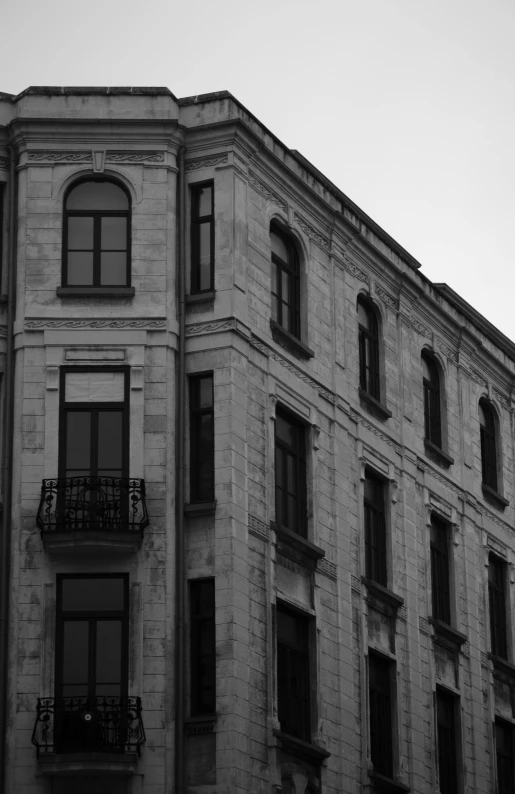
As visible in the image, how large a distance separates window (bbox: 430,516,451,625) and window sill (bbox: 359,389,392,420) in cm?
357

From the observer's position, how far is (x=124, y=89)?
129ft

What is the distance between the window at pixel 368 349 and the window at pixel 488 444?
640cm

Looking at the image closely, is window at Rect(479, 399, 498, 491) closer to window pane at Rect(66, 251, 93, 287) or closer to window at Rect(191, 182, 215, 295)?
window at Rect(191, 182, 215, 295)

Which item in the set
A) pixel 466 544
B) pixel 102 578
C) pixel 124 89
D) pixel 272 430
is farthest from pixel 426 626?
pixel 124 89

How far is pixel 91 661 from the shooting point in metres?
35.4

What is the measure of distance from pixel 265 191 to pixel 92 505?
28.5 ft

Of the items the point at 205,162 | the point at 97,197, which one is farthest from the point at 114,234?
the point at 205,162

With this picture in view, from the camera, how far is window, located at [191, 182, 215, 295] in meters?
38.8

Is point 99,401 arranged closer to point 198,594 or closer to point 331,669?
Result: point 198,594

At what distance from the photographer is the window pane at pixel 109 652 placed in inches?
1393


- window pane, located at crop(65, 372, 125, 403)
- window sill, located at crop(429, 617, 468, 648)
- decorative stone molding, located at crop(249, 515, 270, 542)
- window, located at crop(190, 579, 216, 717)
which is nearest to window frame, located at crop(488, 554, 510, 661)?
window sill, located at crop(429, 617, 468, 648)

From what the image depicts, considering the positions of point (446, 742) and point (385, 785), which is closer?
point (385, 785)

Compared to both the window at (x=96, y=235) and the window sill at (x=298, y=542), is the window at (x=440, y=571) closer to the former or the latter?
the window sill at (x=298, y=542)

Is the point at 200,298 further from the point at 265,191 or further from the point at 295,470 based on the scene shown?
the point at 295,470
